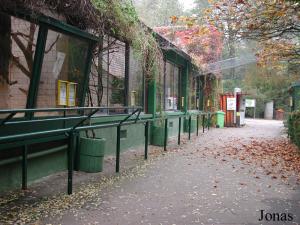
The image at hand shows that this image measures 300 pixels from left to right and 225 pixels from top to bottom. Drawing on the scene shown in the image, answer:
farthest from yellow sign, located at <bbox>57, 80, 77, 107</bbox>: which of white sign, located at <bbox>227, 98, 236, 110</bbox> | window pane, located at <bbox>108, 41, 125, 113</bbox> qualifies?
white sign, located at <bbox>227, 98, 236, 110</bbox>

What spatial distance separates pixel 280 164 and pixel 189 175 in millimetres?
2667

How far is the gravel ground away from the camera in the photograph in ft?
14.2

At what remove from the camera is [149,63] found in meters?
9.21

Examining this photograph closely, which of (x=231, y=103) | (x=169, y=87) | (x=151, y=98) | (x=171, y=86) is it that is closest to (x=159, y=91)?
(x=151, y=98)

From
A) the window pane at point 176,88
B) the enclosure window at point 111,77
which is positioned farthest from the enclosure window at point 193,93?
the enclosure window at point 111,77

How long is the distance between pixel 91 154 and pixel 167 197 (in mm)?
1854

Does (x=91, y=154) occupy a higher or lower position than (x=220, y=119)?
lower

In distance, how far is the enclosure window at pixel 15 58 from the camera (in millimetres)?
4867

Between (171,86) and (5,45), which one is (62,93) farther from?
(171,86)

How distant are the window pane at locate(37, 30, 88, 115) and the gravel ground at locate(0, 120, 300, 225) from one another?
4.31 feet

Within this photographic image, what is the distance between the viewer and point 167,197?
17.2 feet

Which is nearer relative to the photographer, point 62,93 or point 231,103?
point 62,93

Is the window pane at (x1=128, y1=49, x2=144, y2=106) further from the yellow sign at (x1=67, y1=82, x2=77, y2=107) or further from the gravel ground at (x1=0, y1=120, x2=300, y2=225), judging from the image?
the yellow sign at (x1=67, y1=82, x2=77, y2=107)

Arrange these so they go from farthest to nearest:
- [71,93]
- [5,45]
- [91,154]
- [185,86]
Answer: [185,86] → [91,154] → [71,93] → [5,45]
